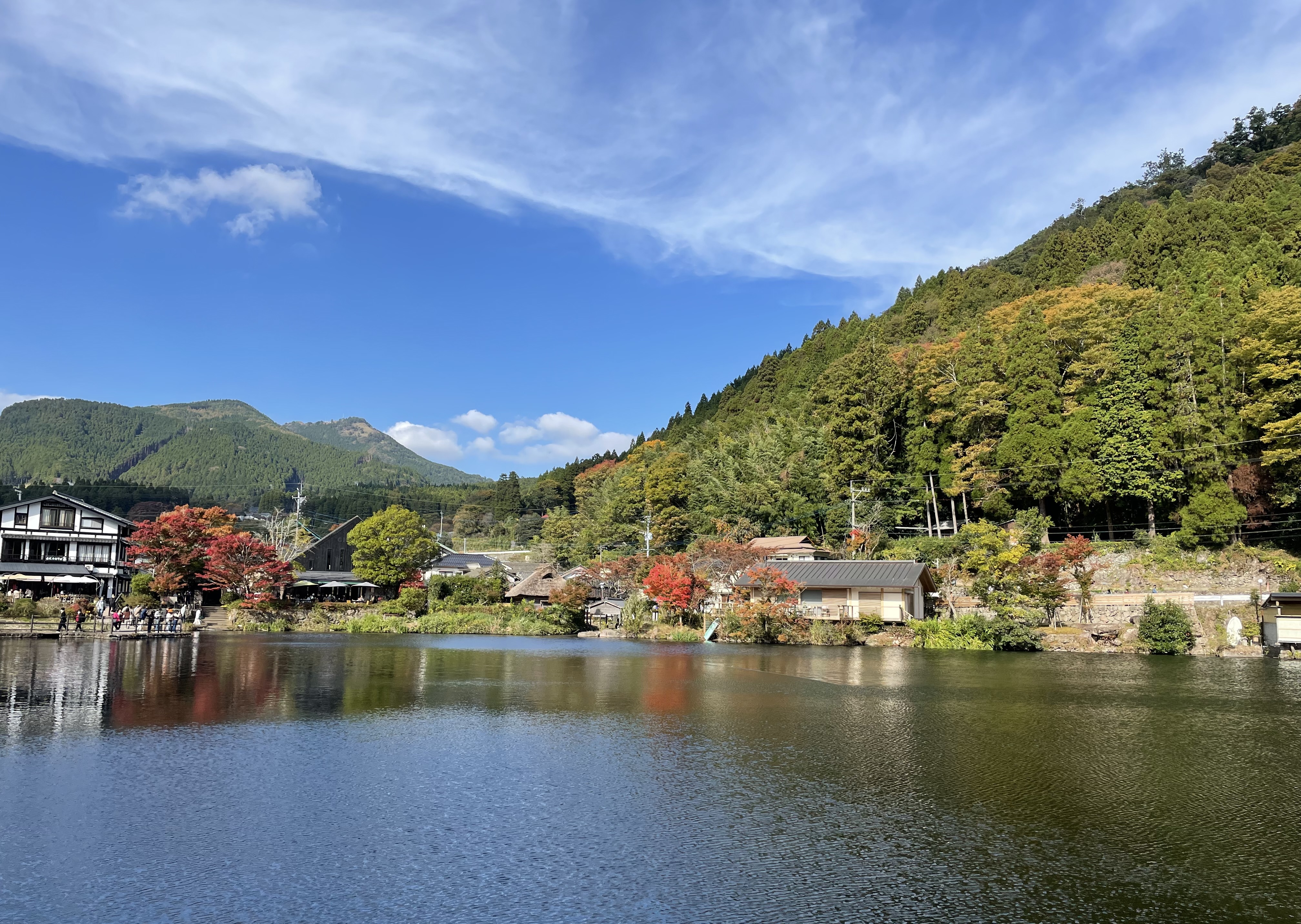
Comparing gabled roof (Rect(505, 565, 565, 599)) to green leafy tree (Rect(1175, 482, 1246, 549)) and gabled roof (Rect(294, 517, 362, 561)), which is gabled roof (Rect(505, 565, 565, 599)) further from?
green leafy tree (Rect(1175, 482, 1246, 549))

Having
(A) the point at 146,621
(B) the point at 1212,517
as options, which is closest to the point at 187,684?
(A) the point at 146,621

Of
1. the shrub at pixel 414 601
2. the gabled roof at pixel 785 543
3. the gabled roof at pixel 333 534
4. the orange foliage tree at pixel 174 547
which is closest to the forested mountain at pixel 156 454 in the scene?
the gabled roof at pixel 333 534

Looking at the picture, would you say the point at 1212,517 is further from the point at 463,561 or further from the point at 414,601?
the point at 463,561

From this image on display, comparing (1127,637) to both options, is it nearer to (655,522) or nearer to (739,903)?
(739,903)

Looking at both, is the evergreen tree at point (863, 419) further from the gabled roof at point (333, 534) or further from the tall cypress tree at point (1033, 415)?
the gabled roof at point (333, 534)

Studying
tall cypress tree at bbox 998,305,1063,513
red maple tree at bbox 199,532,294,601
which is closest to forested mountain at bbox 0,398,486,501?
red maple tree at bbox 199,532,294,601

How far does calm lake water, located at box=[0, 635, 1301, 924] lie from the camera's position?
7.12 m

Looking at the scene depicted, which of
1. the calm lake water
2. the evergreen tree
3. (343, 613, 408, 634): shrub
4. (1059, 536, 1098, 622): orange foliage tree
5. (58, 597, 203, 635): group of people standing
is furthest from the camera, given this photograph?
the evergreen tree

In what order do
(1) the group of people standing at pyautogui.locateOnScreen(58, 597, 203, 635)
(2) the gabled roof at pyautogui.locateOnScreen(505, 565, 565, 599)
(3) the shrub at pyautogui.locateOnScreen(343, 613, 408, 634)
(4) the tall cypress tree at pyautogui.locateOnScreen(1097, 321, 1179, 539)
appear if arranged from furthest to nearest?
1. (2) the gabled roof at pyautogui.locateOnScreen(505, 565, 565, 599)
2. (3) the shrub at pyautogui.locateOnScreen(343, 613, 408, 634)
3. (4) the tall cypress tree at pyautogui.locateOnScreen(1097, 321, 1179, 539)
4. (1) the group of people standing at pyautogui.locateOnScreen(58, 597, 203, 635)

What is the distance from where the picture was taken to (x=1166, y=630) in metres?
29.7

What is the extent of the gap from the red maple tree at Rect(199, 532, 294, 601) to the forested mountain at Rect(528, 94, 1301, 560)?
24820 mm

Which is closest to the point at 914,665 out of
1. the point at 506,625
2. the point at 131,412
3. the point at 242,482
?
the point at 506,625

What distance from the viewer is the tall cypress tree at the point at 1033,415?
1516 inches

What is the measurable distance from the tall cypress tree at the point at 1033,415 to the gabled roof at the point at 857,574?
714 cm
